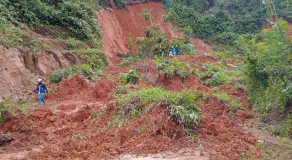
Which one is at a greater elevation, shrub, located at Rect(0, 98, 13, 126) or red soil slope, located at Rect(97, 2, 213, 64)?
shrub, located at Rect(0, 98, 13, 126)

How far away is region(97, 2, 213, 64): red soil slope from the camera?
2931cm

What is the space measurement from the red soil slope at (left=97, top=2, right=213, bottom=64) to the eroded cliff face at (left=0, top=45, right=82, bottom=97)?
11.9 meters

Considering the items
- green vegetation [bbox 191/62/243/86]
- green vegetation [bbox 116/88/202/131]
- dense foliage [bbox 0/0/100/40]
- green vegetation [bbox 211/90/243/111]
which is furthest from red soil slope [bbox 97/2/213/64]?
green vegetation [bbox 116/88/202/131]

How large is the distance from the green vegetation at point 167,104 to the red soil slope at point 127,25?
18010 mm

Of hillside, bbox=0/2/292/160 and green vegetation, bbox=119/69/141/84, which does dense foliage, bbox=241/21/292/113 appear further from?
green vegetation, bbox=119/69/141/84

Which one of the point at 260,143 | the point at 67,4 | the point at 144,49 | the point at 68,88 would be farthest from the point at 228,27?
the point at 260,143

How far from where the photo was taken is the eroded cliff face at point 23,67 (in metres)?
12.0

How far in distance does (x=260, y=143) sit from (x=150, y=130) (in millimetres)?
2361

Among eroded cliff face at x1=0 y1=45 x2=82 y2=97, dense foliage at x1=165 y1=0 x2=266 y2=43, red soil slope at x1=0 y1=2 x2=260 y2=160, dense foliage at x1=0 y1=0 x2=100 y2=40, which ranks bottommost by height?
dense foliage at x1=165 y1=0 x2=266 y2=43

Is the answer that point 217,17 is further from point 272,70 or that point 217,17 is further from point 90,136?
point 90,136

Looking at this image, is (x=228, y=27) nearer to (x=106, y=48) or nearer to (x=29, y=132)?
(x=106, y=48)

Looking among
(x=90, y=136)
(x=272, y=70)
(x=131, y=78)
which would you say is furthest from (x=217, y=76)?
(x=90, y=136)

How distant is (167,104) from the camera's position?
845 cm

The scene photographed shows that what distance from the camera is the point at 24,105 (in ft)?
36.9
